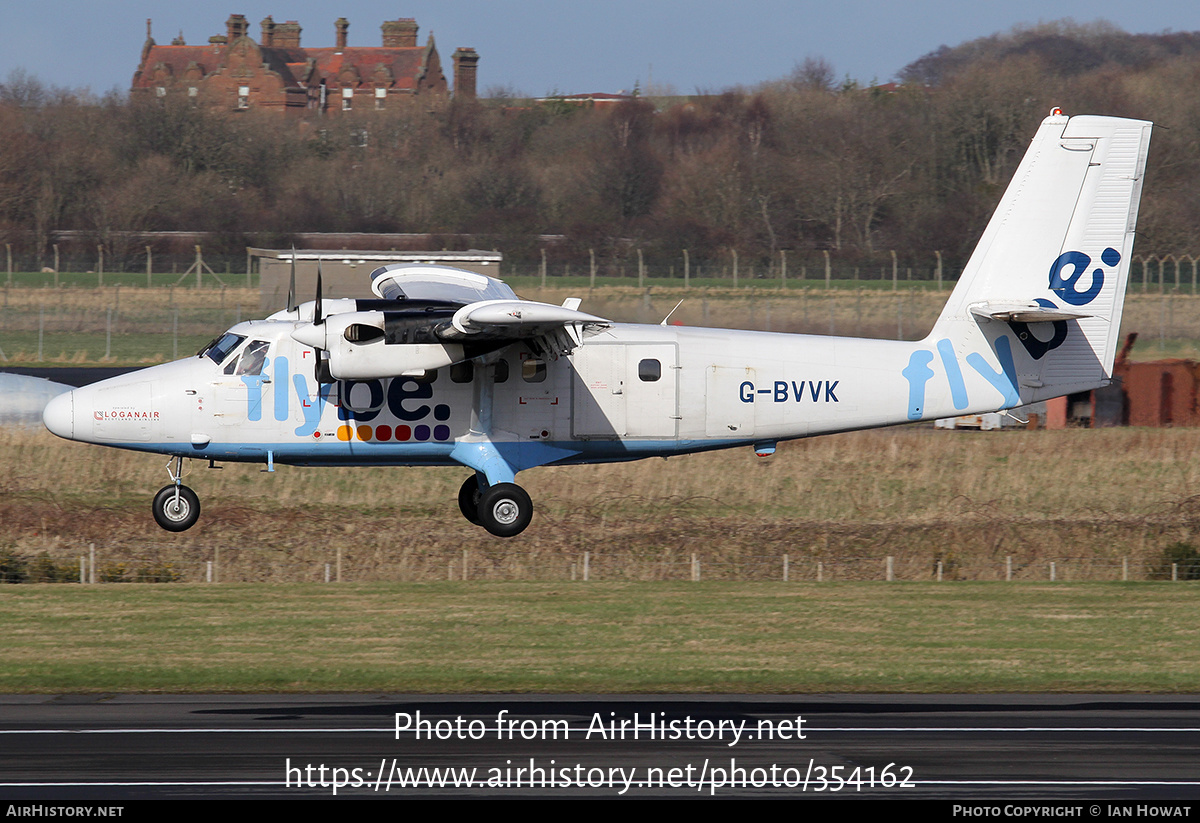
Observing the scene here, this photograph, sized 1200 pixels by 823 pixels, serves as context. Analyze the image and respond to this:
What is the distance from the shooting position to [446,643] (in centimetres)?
2672

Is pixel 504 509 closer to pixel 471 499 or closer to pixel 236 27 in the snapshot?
pixel 471 499

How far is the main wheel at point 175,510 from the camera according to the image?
22.8 meters

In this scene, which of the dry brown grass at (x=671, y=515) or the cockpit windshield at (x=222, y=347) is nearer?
the cockpit windshield at (x=222, y=347)

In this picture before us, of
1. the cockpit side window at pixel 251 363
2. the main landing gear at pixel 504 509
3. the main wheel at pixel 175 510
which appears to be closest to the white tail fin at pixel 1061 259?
the main landing gear at pixel 504 509

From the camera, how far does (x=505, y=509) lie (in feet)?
75.4

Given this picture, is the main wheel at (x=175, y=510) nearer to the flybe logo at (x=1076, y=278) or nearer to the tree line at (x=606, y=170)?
the flybe logo at (x=1076, y=278)

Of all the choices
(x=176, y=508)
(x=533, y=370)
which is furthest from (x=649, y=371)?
(x=176, y=508)

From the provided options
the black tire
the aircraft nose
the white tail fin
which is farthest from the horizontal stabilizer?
the aircraft nose

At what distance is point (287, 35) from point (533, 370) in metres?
134

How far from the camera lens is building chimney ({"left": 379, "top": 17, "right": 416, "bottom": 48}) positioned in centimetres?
15150

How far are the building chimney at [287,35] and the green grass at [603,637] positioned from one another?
125045 millimetres

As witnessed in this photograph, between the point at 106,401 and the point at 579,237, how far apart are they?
57277 mm

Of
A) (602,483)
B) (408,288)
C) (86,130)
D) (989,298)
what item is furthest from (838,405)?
(86,130)

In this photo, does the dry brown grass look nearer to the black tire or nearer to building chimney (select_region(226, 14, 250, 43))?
the black tire
